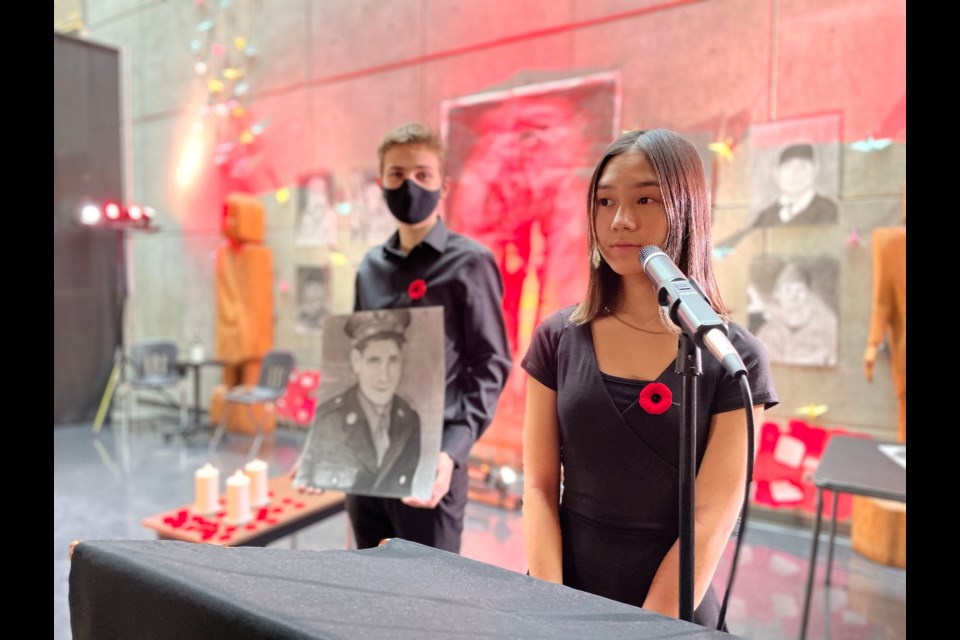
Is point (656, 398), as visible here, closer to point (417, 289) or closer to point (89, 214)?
point (417, 289)

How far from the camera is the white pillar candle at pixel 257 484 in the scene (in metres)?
2.54

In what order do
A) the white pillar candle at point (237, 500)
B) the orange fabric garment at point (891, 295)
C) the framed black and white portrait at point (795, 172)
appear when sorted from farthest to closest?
the framed black and white portrait at point (795, 172), the orange fabric garment at point (891, 295), the white pillar candle at point (237, 500)

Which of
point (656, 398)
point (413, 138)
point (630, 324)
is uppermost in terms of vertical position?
point (413, 138)

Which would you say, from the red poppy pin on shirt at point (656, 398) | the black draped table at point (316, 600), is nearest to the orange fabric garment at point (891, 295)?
the red poppy pin on shirt at point (656, 398)

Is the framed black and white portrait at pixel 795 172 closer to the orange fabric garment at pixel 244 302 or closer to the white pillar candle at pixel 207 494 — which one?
the white pillar candle at pixel 207 494

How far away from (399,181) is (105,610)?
1.13 metres

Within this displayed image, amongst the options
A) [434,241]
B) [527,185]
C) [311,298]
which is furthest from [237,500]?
[311,298]

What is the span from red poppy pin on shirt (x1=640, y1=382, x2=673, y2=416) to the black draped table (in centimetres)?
31

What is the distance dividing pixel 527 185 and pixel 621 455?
338 cm

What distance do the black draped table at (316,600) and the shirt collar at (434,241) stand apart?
3.15ft

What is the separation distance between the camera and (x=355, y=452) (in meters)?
1.54

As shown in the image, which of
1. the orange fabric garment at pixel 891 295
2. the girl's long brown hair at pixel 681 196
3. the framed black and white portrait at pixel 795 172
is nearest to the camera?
the girl's long brown hair at pixel 681 196

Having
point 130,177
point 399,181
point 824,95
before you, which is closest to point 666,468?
point 399,181
